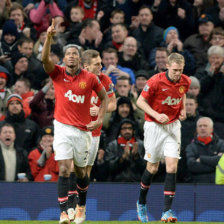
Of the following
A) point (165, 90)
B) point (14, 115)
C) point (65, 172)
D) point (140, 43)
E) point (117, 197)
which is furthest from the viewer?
point (140, 43)

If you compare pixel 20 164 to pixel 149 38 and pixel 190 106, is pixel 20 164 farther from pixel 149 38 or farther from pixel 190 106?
pixel 149 38

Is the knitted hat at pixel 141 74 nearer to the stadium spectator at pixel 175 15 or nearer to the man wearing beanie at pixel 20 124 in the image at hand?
the man wearing beanie at pixel 20 124

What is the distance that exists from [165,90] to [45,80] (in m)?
4.67

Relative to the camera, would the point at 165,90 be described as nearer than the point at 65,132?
No

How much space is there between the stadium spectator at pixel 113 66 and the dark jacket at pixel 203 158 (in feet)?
7.67

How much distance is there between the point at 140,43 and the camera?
1608 cm

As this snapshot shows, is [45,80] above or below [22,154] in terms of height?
above

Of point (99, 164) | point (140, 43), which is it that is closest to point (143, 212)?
point (99, 164)

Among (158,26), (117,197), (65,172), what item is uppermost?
(158,26)

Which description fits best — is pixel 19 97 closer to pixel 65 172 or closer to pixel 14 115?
pixel 14 115

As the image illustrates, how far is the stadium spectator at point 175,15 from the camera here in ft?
55.7

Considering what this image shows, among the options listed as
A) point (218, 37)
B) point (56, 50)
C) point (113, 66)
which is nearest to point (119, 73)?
point (113, 66)

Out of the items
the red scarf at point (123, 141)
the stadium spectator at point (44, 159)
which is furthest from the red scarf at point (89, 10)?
the red scarf at point (123, 141)

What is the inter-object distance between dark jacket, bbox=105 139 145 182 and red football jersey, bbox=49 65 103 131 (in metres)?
2.79
